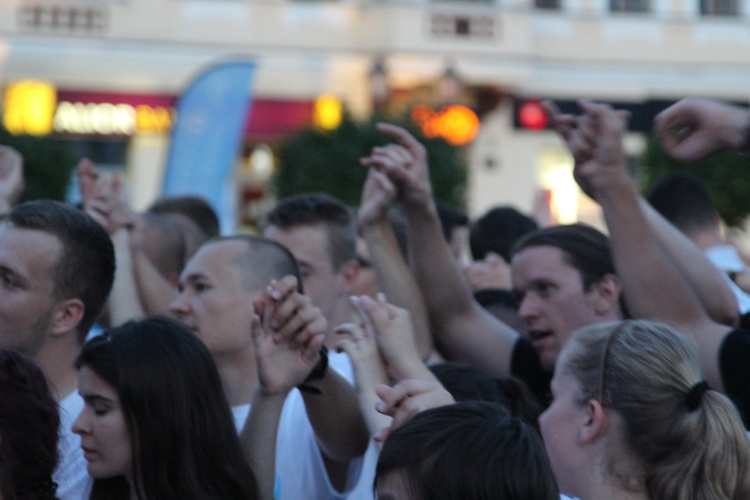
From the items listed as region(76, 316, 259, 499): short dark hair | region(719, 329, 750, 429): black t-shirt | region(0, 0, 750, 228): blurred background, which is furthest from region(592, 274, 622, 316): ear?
region(0, 0, 750, 228): blurred background

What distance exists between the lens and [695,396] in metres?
2.55

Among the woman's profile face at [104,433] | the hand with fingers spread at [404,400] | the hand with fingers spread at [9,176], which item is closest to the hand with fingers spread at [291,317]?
the hand with fingers spread at [404,400]

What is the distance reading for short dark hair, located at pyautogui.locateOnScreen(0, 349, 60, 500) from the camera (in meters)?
2.70

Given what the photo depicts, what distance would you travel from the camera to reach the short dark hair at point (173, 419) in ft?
9.62

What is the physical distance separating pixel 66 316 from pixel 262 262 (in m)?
0.67

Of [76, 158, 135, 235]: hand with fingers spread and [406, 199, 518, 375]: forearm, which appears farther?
[76, 158, 135, 235]: hand with fingers spread

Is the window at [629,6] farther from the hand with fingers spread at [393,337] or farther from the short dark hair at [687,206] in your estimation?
the hand with fingers spread at [393,337]

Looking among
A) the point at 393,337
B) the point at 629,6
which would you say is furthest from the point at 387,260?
the point at 629,6

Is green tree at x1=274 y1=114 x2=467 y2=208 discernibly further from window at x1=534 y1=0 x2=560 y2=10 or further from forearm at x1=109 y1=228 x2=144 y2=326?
forearm at x1=109 y1=228 x2=144 y2=326

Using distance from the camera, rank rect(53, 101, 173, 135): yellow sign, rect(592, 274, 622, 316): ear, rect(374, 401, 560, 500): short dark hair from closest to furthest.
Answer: rect(374, 401, 560, 500): short dark hair → rect(592, 274, 622, 316): ear → rect(53, 101, 173, 135): yellow sign

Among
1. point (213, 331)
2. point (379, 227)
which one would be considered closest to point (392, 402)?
point (213, 331)

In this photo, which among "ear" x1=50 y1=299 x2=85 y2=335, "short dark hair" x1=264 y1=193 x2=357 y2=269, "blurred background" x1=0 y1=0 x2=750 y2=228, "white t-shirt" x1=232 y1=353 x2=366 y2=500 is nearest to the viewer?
"white t-shirt" x1=232 y1=353 x2=366 y2=500

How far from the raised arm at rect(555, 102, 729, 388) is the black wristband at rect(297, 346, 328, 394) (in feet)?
2.63

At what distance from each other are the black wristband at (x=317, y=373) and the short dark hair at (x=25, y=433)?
2.20ft
